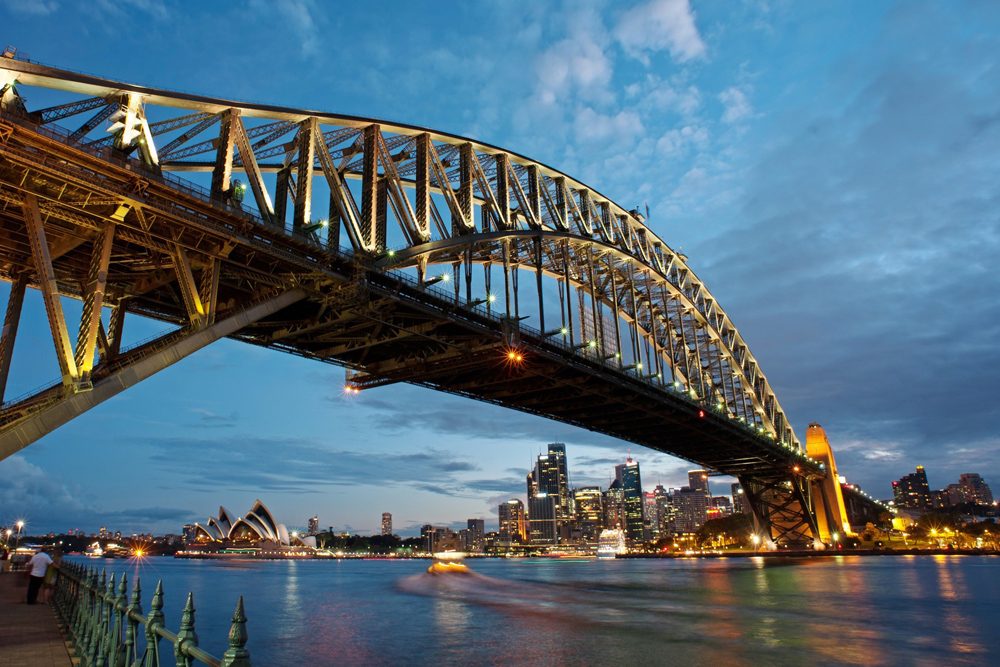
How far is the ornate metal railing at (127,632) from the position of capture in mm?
4879

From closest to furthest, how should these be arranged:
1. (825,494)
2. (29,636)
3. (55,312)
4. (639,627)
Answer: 1. (29,636)
2. (55,312)
3. (639,627)
4. (825,494)

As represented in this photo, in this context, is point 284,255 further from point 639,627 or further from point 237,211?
point 639,627

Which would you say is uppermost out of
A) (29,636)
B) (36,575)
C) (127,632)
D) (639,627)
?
(36,575)

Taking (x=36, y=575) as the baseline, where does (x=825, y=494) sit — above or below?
above

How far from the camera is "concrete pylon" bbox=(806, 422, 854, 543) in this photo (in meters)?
106

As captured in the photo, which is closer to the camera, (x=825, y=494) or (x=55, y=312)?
(x=55, y=312)

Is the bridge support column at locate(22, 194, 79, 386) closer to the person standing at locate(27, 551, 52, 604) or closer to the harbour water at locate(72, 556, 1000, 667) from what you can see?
the person standing at locate(27, 551, 52, 604)

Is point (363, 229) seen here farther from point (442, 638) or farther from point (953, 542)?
point (953, 542)

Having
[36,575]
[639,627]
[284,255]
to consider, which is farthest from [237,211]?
[639,627]

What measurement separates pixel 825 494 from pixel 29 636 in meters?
114

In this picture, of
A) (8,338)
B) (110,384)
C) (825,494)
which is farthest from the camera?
(825,494)

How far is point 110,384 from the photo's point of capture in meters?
20.7

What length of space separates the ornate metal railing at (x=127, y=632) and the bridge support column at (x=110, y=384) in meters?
6.11

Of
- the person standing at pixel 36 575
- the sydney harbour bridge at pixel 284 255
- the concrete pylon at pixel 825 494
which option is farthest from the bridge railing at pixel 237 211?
the concrete pylon at pixel 825 494
